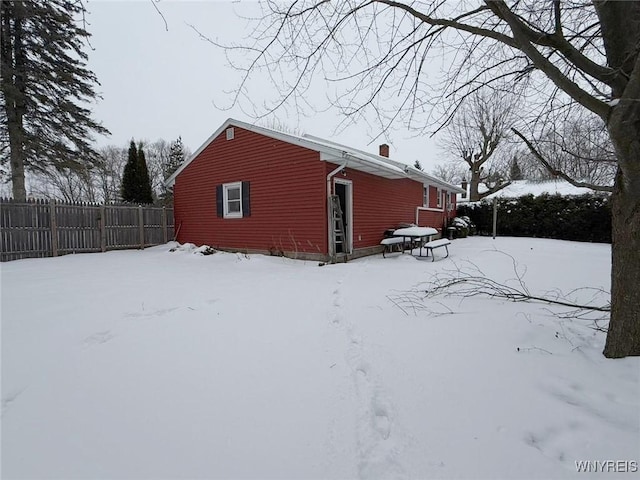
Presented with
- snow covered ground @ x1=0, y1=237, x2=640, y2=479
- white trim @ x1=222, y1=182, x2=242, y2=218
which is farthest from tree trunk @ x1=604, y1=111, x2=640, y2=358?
white trim @ x1=222, y1=182, x2=242, y2=218

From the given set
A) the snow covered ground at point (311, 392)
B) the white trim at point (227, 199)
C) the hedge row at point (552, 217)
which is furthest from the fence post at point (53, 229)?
the hedge row at point (552, 217)

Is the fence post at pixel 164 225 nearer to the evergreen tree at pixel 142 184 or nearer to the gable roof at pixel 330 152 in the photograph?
the gable roof at pixel 330 152

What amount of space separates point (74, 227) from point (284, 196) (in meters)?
6.99

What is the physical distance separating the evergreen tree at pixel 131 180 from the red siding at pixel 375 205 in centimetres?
1392

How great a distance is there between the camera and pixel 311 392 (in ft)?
6.79

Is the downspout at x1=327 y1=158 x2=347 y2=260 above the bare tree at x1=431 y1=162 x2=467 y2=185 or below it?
below

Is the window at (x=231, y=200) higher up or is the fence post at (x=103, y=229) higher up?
the window at (x=231, y=200)

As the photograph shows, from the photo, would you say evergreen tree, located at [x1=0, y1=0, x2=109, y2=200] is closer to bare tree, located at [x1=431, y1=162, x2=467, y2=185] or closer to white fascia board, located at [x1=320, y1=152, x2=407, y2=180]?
white fascia board, located at [x1=320, y1=152, x2=407, y2=180]

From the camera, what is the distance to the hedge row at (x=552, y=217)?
1391cm

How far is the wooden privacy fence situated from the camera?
28.0ft

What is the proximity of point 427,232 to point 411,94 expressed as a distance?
19.4 feet

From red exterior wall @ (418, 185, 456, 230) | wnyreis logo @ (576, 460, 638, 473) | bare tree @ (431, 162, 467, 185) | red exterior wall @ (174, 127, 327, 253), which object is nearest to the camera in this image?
wnyreis logo @ (576, 460, 638, 473)

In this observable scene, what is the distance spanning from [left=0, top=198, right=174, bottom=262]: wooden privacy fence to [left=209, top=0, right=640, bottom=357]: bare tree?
9.24 m

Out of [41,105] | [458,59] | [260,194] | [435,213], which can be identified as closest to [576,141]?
[458,59]
